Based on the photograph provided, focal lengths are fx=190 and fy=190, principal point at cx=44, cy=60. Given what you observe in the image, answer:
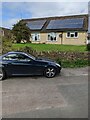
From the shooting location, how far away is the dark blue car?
9969mm

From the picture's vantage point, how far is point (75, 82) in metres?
9.29

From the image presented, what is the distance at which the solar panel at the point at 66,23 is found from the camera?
3295cm

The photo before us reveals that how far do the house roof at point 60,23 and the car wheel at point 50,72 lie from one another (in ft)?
74.7

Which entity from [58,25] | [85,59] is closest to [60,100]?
[85,59]

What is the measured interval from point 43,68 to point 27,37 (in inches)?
885

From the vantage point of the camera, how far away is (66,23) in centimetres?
3456

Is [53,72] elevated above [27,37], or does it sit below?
below

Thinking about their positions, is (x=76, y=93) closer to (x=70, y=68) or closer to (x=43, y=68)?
(x=43, y=68)

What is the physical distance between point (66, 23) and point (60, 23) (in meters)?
1.22

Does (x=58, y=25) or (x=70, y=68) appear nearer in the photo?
(x=70, y=68)

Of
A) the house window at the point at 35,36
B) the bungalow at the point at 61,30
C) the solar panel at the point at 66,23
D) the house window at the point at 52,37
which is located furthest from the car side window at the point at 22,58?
the house window at the point at 35,36

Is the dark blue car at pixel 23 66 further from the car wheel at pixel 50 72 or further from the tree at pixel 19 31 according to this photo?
the tree at pixel 19 31

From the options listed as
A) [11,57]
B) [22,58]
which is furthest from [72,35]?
[11,57]

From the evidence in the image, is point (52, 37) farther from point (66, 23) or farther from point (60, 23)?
point (66, 23)
